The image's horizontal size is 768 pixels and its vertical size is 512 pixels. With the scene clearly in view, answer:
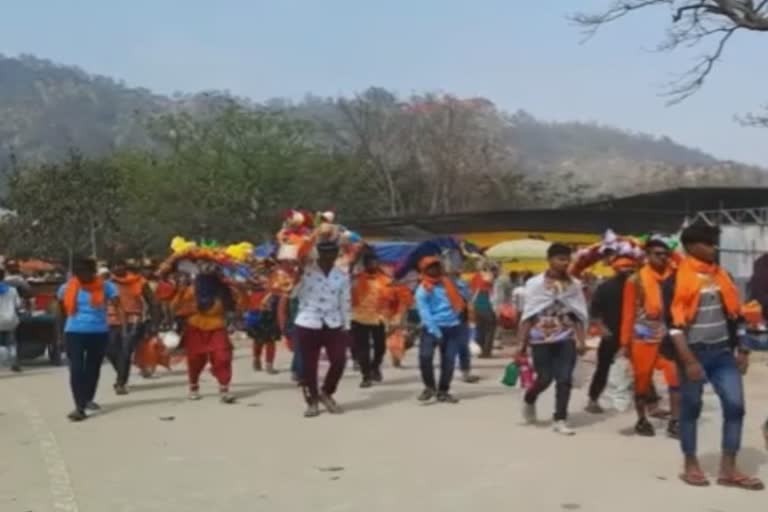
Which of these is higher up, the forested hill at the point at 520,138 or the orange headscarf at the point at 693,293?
the forested hill at the point at 520,138

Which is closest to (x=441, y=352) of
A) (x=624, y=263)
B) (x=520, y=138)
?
(x=624, y=263)

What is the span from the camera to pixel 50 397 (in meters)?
13.9

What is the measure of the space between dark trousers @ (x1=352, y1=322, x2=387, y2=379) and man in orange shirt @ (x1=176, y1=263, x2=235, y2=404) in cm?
213

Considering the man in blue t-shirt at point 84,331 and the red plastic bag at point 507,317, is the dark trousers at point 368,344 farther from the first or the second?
the red plastic bag at point 507,317

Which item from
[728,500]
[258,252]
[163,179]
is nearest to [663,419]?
[728,500]

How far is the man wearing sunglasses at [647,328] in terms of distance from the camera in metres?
10.0

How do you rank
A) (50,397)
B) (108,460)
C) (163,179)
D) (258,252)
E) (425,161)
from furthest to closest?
(425,161) < (163,179) < (258,252) < (50,397) < (108,460)

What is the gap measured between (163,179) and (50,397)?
111 feet

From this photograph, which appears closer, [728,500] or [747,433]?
[728,500]

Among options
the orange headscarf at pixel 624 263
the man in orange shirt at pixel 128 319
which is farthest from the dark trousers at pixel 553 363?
the man in orange shirt at pixel 128 319

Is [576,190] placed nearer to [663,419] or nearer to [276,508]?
[663,419]

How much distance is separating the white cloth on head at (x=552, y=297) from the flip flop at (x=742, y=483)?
2837mm

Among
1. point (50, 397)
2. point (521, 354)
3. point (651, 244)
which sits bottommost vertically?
point (50, 397)

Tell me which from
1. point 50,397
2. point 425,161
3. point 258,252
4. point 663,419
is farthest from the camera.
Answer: point 425,161
